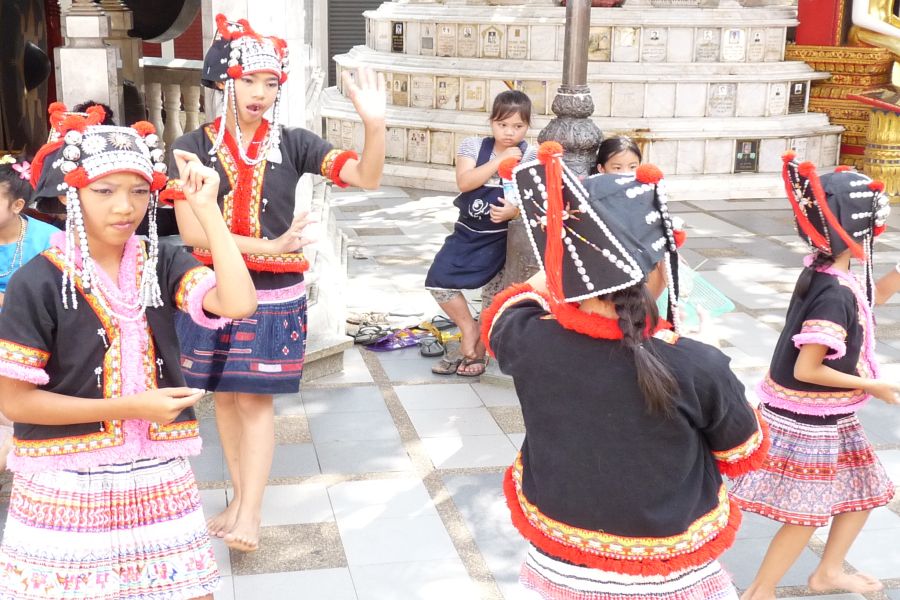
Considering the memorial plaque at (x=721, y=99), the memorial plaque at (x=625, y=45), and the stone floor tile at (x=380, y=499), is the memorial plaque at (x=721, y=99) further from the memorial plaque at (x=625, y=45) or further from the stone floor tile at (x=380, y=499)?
the stone floor tile at (x=380, y=499)

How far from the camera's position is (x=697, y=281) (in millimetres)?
3529

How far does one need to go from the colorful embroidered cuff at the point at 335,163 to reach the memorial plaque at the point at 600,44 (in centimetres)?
841

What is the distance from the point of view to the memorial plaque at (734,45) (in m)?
12.2

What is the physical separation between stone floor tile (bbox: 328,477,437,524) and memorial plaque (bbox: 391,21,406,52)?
9.02 m

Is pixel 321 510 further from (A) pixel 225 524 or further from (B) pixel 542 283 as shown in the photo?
(B) pixel 542 283

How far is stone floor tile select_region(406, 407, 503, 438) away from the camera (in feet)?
17.9

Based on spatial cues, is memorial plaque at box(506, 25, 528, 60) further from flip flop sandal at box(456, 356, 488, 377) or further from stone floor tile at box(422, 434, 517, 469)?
stone floor tile at box(422, 434, 517, 469)

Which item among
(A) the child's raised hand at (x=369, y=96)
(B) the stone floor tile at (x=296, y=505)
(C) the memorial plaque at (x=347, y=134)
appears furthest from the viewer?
(C) the memorial plaque at (x=347, y=134)

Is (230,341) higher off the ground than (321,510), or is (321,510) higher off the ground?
(230,341)

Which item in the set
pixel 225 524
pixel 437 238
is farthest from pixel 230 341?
pixel 437 238

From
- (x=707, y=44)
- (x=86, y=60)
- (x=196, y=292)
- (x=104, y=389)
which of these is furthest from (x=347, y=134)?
(x=104, y=389)

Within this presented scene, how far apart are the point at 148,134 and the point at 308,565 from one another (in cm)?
193

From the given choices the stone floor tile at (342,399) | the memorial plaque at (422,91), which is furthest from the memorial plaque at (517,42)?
the stone floor tile at (342,399)

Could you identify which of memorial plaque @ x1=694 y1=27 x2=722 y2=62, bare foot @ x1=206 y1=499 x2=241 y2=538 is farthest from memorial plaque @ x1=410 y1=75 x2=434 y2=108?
bare foot @ x1=206 y1=499 x2=241 y2=538
